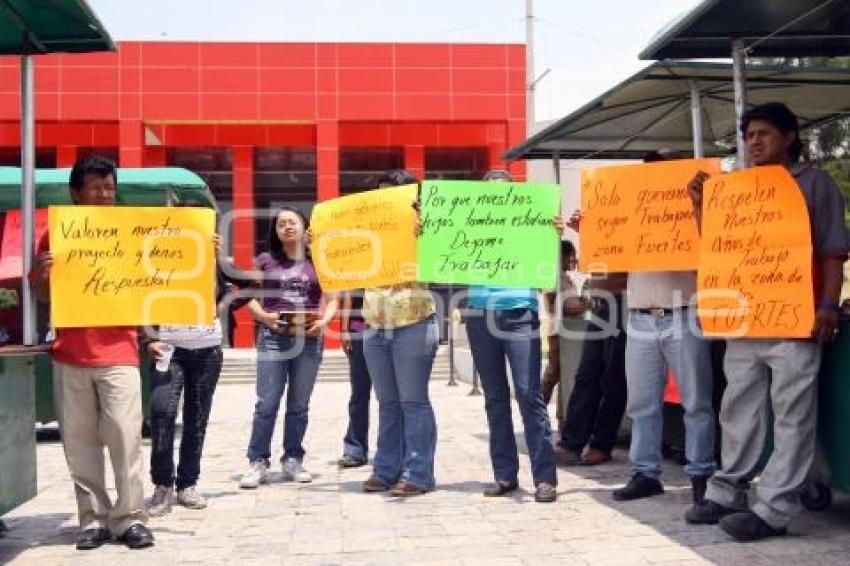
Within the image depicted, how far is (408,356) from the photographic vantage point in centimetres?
575

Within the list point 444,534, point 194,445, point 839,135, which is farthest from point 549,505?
point 839,135

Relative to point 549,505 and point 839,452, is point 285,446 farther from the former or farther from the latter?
point 839,452

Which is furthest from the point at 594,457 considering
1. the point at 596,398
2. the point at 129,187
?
the point at 129,187

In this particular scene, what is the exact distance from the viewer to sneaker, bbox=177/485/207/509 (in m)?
5.67

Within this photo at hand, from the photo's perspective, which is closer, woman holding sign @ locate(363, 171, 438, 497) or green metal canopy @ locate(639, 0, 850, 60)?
green metal canopy @ locate(639, 0, 850, 60)

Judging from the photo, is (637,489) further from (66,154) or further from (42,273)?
(66,154)

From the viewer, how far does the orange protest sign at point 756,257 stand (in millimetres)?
4363

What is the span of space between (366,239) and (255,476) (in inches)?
69.3

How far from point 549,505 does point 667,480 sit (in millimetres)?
1148

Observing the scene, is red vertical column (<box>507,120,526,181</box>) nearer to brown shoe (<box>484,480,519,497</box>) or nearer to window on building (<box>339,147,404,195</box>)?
window on building (<box>339,147,404,195</box>)

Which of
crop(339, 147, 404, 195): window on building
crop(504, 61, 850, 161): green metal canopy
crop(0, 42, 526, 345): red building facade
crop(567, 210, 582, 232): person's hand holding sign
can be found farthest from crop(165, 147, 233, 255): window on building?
crop(567, 210, 582, 232): person's hand holding sign

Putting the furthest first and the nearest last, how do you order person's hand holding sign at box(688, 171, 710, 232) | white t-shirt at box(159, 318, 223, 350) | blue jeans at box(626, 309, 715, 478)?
Answer: white t-shirt at box(159, 318, 223, 350), blue jeans at box(626, 309, 715, 478), person's hand holding sign at box(688, 171, 710, 232)

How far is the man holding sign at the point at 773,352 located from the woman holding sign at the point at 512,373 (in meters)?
1.07

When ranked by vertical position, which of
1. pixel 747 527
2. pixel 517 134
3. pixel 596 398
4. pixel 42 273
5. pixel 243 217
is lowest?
pixel 747 527
